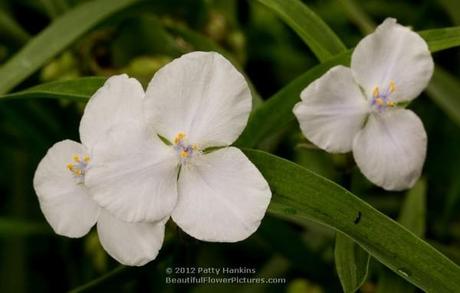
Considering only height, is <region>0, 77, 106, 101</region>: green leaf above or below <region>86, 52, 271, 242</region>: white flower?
above

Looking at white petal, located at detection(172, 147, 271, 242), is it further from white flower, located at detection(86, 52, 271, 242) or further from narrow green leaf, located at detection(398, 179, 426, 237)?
narrow green leaf, located at detection(398, 179, 426, 237)

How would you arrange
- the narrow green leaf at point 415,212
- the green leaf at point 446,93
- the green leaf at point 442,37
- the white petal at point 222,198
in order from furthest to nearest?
the green leaf at point 446,93 → the narrow green leaf at point 415,212 → the green leaf at point 442,37 → the white petal at point 222,198

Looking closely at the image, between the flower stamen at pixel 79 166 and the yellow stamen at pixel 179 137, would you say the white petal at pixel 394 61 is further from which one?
the flower stamen at pixel 79 166

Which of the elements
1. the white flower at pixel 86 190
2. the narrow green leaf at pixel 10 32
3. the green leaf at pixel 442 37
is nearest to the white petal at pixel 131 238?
the white flower at pixel 86 190

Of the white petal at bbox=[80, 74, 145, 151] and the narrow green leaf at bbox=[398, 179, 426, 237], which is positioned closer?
the white petal at bbox=[80, 74, 145, 151]

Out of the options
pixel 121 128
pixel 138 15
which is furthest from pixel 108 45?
pixel 121 128

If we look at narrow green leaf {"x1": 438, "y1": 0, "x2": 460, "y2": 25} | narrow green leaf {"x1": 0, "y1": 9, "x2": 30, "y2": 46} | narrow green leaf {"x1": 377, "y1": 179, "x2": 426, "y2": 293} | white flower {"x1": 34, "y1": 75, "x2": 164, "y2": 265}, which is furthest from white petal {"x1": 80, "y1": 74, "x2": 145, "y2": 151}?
narrow green leaf {"x1": 438, "y1": 0, "x2": 460, "y2": 25}

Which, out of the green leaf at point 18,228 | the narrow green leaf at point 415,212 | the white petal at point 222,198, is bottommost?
the narrow green leaf at point 415,212
